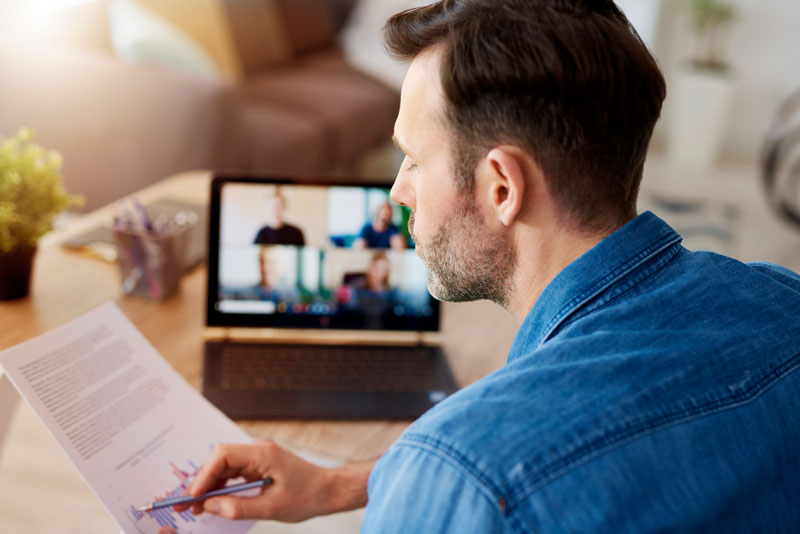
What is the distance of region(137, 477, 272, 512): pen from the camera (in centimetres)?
87

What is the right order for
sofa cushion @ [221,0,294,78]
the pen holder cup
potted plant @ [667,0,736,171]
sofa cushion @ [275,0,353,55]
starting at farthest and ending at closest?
potted plant @ [667,0,736,171], sofa cushion @ [275,0,353,55], sofa cushion @ [221,0,294,78], the pen holder cup

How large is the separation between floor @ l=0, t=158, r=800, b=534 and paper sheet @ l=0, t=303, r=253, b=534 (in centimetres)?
50

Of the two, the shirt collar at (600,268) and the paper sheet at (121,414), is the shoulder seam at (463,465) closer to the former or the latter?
the shirt collar at (600,268)

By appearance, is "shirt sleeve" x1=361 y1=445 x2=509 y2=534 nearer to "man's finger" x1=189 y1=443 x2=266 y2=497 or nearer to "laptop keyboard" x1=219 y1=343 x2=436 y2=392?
"man's finger" x1=189 y1=443 x2=266 y2=497

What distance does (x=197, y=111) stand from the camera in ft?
8.84

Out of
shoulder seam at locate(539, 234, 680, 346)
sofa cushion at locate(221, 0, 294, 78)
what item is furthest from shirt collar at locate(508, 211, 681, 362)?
sofa cushion at locate(221, 0, 294, 78)

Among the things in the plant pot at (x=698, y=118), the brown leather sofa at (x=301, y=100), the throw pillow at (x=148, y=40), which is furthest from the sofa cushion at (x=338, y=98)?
the plant pot at (x=698, y=118)

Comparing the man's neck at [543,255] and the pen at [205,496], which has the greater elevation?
the man's neck at [543,255]

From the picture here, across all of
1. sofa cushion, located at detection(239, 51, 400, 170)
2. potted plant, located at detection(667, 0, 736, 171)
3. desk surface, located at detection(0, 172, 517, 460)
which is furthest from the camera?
potted plant, located at detection(667, 0, 736, 171)

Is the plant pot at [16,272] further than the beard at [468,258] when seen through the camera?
Yes

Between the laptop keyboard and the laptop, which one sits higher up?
the laptop

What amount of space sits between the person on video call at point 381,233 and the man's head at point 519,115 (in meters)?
0.42

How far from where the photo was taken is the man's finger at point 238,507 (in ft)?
2.84

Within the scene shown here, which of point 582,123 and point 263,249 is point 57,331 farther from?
point 582,123
